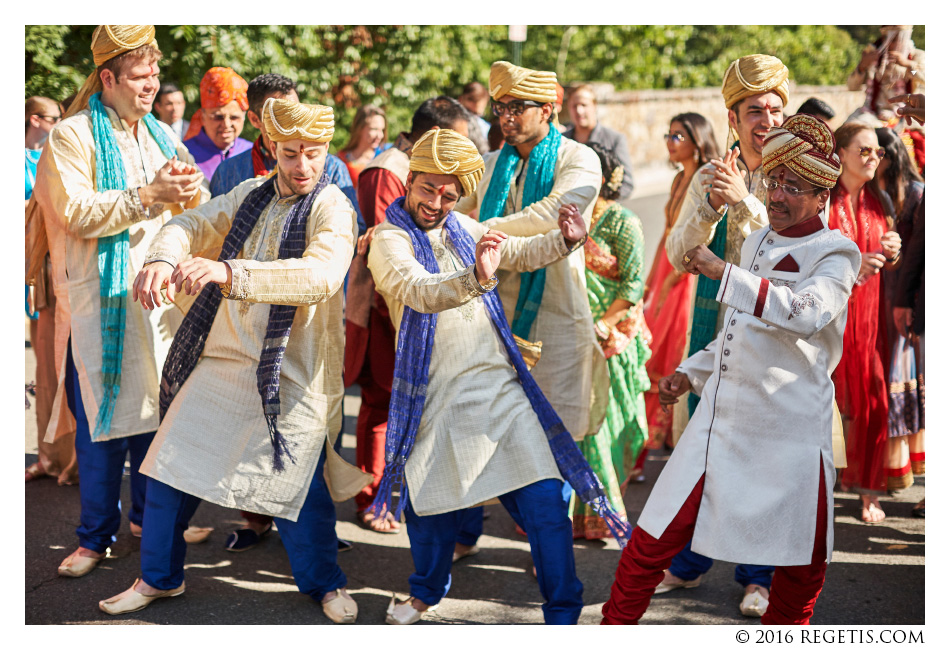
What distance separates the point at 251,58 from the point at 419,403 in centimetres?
724

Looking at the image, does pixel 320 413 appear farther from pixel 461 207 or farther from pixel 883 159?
pixel 883 159

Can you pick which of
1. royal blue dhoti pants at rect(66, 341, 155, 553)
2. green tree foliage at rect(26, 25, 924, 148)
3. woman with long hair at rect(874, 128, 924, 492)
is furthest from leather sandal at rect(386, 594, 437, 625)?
green tree foliage at rect(26, 25, 924, 148)

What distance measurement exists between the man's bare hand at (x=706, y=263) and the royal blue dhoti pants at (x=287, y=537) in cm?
164

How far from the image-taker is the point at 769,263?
3.14m

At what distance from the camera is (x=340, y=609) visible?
375 centimetres

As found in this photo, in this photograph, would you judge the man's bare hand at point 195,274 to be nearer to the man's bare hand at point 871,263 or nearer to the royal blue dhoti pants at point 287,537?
the royal blue dhoti pants at point 287,537

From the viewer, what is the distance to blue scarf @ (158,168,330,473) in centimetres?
349

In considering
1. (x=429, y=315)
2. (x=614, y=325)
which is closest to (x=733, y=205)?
(x=429, y=315)

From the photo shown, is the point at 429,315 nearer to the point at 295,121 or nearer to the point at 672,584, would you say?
the point at 295,121

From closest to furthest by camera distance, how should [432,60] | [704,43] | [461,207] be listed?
[461,207] → [432,60] → [704,43]

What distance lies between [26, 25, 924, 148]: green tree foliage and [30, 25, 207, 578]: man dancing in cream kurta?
4758 mm

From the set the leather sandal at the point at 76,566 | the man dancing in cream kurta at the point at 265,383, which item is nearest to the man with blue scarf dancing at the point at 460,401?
the man dancing in cream kurta at the point at 265,383

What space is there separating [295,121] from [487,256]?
0.90m

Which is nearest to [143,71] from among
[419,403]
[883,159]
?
[419,403]
